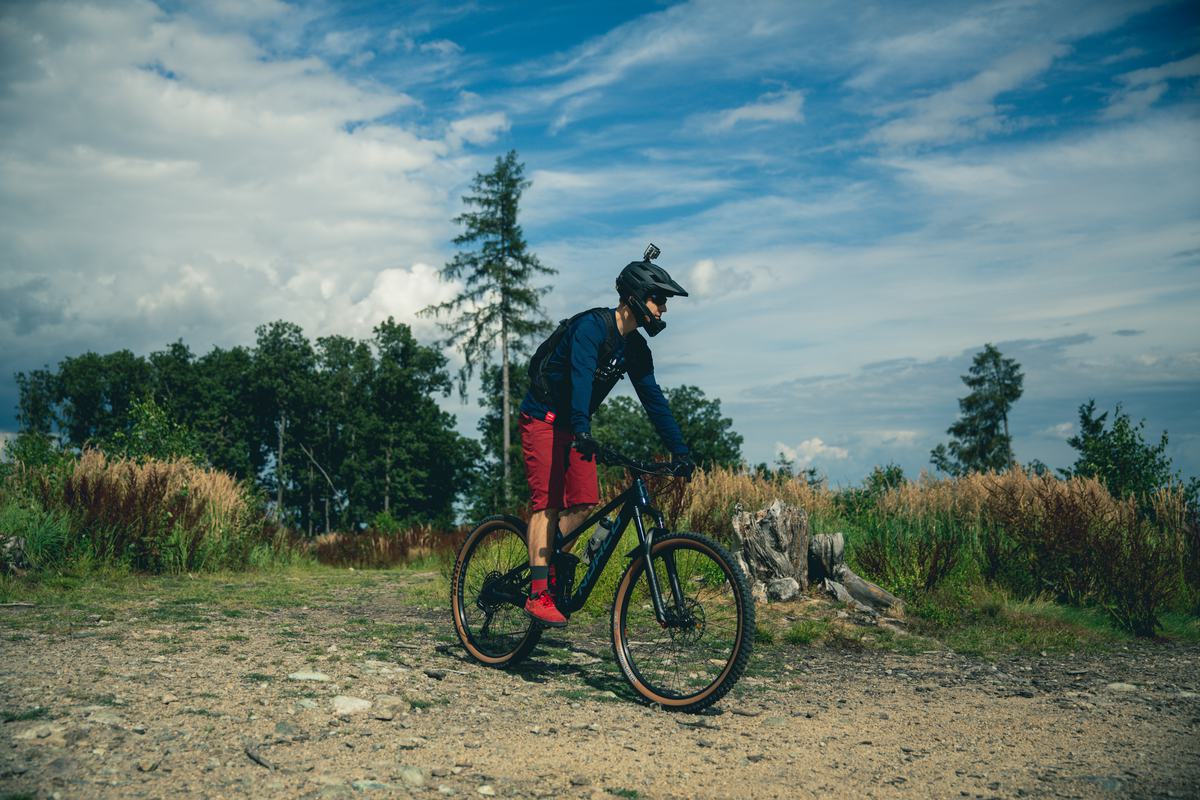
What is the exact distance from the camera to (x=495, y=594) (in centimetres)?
552

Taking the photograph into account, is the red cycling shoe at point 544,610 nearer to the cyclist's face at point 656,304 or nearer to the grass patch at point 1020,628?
the cyclist's face at point 656,304

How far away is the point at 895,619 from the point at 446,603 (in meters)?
4.60

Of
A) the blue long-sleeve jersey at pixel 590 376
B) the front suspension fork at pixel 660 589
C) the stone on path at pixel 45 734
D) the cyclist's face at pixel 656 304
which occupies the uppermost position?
the cyclist's face at pixel 656 304

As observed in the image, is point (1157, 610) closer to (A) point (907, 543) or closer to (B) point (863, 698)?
(A) point (907, 543)

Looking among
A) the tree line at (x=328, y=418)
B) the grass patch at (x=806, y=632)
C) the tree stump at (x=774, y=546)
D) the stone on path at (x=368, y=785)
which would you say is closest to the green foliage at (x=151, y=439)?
the tree stump at (x=774, y=546)

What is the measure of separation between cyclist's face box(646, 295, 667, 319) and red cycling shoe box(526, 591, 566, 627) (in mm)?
1852

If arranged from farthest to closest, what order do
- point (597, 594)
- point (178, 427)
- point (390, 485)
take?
point (390, 485) → point (178, 427) → point (597, 594)

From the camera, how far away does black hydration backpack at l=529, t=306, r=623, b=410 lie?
4.93 metres

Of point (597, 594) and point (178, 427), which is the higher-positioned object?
point (178, 427)

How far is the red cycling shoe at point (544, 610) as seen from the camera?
16.1 feet

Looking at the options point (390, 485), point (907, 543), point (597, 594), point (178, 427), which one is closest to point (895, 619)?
point (907, 543)

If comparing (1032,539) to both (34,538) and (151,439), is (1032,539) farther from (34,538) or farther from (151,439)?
(151,439)

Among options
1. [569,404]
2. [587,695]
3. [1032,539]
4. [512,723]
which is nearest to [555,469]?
[569,404]

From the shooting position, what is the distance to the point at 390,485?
5800 cm
